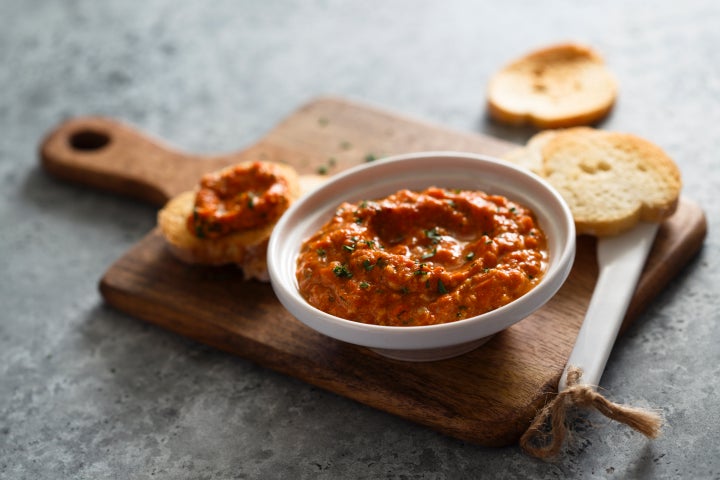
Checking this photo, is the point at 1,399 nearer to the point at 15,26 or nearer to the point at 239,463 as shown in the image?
the point at 239,463

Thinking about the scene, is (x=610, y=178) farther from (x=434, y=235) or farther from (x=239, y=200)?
(x=239, y=200)

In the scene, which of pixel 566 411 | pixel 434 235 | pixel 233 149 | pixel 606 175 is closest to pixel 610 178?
pixel 606 175

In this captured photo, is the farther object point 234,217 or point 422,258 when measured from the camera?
point 234,217

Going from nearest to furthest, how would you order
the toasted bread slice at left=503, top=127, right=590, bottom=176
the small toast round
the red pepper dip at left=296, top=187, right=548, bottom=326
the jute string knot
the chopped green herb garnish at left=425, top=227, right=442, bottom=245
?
the jute string knot → the red pepper dip at left=296, top=187, right=548, bottom=326 → the chopped green herb garnish at left=425, top=227, right=442, bottom=245 → the toasted bread slice at left=503, top=127, right=590, bottom=176 → the small toast round

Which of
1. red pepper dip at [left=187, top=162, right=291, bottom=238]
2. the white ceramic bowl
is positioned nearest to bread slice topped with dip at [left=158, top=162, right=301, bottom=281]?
red pepper dip at [left=187, top=162, right=291, bottom=238]

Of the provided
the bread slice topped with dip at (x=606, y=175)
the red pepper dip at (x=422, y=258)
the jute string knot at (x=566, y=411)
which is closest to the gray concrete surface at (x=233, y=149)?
the jute string knot at (x=566, y=411)

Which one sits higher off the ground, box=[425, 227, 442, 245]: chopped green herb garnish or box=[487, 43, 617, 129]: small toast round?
box=[425, 227, 442, 245]: chopped green herb garnish

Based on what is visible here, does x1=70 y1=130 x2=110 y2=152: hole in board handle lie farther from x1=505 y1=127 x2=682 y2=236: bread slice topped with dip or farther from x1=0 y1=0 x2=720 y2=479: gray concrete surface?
x1=505 y1=127 x2=682 y2=236: bread slice topped with dip
